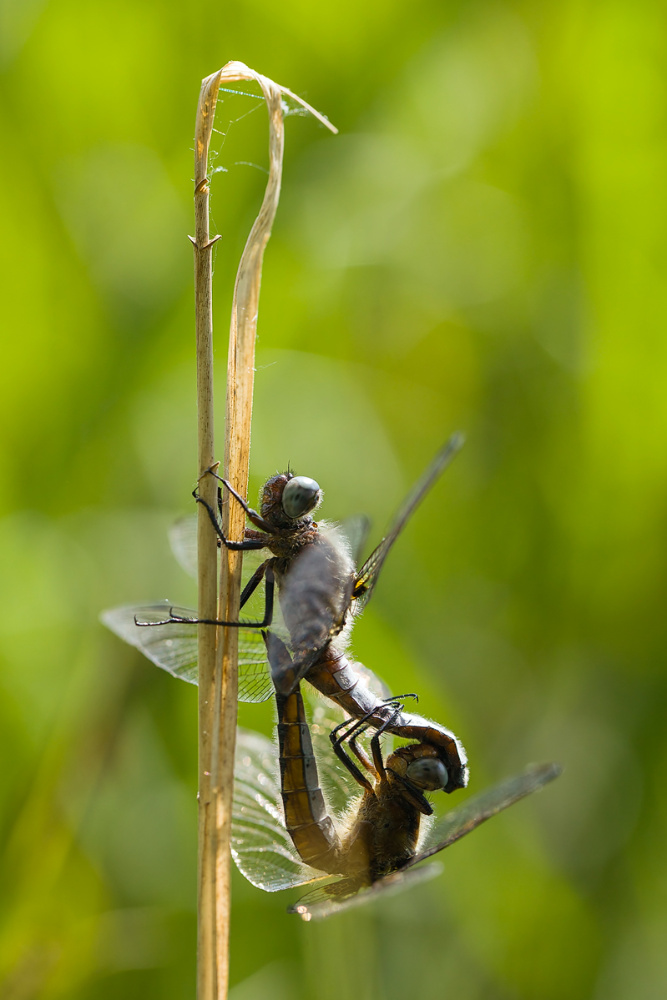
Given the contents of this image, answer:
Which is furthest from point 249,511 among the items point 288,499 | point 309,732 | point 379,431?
point 379,431

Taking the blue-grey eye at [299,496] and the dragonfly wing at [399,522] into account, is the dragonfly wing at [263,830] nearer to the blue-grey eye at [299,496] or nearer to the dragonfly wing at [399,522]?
the dragonfly wing at [399,522]

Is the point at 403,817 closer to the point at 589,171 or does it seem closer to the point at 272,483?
the point at 272,483

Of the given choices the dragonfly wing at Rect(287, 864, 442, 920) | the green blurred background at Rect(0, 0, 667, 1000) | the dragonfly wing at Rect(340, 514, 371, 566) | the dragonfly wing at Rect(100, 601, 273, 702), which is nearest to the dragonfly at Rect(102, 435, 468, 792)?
the dragonfly wing at Rect(100, 601, 273, 702)

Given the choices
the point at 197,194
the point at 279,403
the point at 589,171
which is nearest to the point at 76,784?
the point at 279,403

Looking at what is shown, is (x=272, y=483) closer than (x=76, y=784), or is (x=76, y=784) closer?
(x=272, y=483)

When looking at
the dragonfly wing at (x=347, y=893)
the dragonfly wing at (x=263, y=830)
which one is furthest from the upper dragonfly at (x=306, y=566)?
the dragonfly wing at (x=347, y=893)

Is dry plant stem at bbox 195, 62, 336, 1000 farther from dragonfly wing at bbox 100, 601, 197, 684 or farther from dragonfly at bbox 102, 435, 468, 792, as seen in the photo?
dragonfly wing at bbox 100, 601, 197, 684

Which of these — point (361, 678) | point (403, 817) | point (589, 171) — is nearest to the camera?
point (403, 817)
